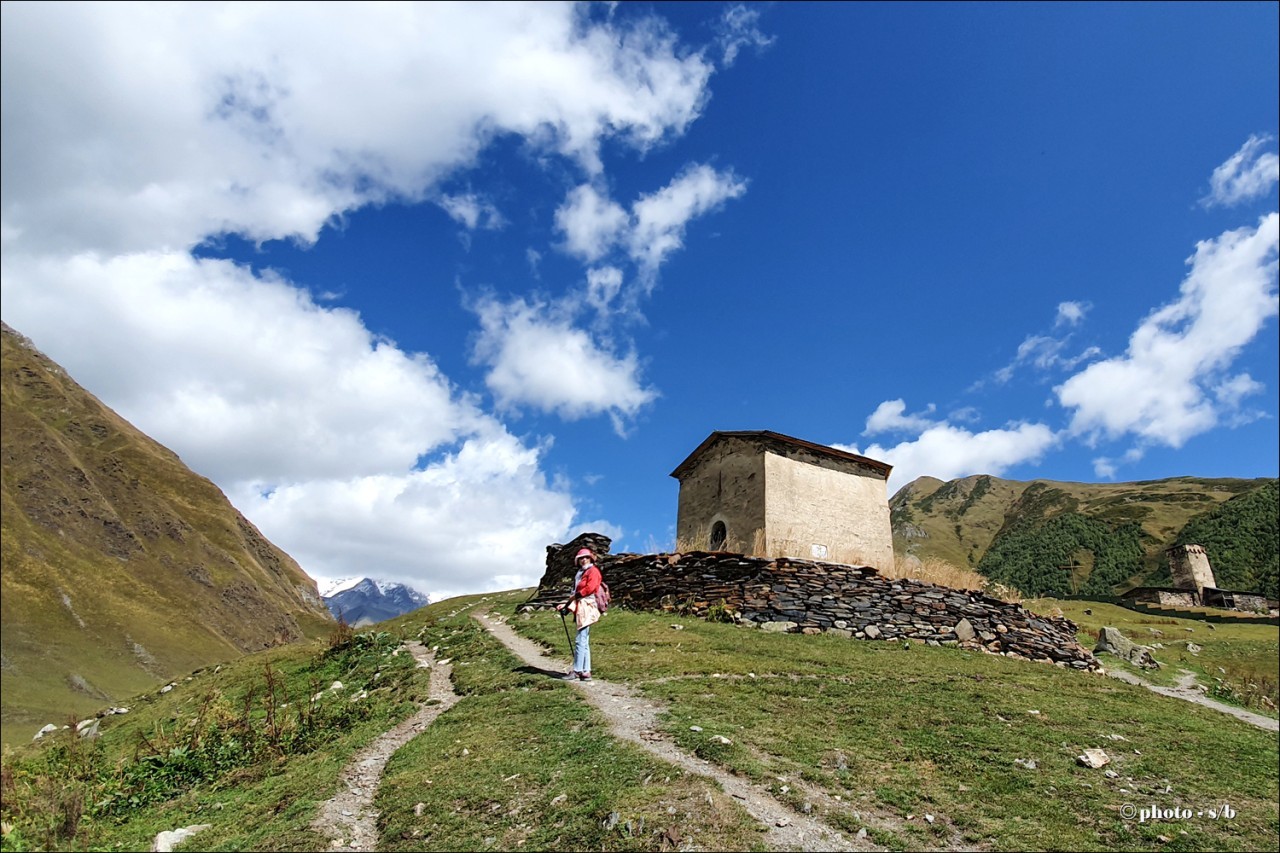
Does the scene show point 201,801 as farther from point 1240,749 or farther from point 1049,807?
point 1240,749

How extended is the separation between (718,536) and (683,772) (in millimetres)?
17897

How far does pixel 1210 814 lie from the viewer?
299 inches

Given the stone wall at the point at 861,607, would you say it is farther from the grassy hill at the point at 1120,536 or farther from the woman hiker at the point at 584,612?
the grassy hill at the point at 1120,536

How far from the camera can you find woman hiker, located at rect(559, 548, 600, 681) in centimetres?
1215

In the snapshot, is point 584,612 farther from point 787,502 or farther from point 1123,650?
point 1123,650

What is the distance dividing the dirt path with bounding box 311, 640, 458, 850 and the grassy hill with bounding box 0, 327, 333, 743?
223 ft

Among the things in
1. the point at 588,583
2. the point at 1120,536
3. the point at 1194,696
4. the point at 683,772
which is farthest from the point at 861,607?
the point at 1120,536

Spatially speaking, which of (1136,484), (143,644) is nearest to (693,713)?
(143,644)

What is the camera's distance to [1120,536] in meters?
121

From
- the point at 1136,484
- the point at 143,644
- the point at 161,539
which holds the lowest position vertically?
the point at 143,644

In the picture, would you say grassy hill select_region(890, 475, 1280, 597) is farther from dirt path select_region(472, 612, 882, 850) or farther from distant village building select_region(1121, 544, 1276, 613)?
dirt path select_region(472, 612, 882, 850)

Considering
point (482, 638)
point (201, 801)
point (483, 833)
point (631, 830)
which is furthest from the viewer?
point (482, 638)

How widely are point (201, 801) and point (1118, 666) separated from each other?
940 inches

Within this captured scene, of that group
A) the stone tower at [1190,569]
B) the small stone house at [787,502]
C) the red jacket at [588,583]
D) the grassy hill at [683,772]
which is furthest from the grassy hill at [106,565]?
the stone tower at [1190,569]
